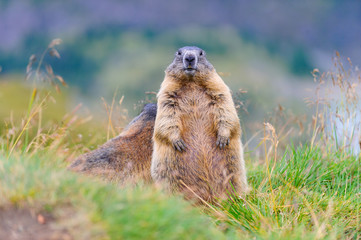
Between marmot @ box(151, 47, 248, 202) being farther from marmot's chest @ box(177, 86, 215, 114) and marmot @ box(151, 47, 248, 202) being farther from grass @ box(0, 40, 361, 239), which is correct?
grass @ box(0, 40, 361, 239)

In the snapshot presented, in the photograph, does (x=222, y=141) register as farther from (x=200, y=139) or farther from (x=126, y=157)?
(x=126, y=157)

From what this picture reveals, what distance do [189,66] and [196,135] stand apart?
82cm

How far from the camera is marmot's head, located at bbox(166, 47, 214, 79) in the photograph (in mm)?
5453

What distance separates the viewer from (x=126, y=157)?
5.35m

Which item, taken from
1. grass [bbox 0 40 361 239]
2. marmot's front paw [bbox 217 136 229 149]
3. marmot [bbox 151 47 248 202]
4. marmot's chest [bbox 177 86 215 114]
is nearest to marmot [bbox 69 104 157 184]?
marmot [bbox 151 47 248 202]

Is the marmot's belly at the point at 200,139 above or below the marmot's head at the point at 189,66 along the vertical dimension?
below

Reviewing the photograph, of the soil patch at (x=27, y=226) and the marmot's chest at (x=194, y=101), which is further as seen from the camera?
the marmot's chest at (x=194, y=101)

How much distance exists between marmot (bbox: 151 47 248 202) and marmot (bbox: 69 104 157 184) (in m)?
0.24

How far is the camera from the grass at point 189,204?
3186 millimetres

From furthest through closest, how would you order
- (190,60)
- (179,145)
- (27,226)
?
Answer: (190,60), (179,145), (27,226)

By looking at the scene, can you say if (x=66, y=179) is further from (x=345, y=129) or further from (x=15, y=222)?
(x=345, y=129)

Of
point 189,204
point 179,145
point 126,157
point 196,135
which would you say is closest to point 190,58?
point 196,135

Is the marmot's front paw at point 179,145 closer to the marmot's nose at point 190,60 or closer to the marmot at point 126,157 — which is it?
the marmot at point 126,157

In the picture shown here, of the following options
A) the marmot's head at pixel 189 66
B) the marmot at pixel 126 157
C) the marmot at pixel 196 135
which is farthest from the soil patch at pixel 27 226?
the marmot's head at pixel 189 66
